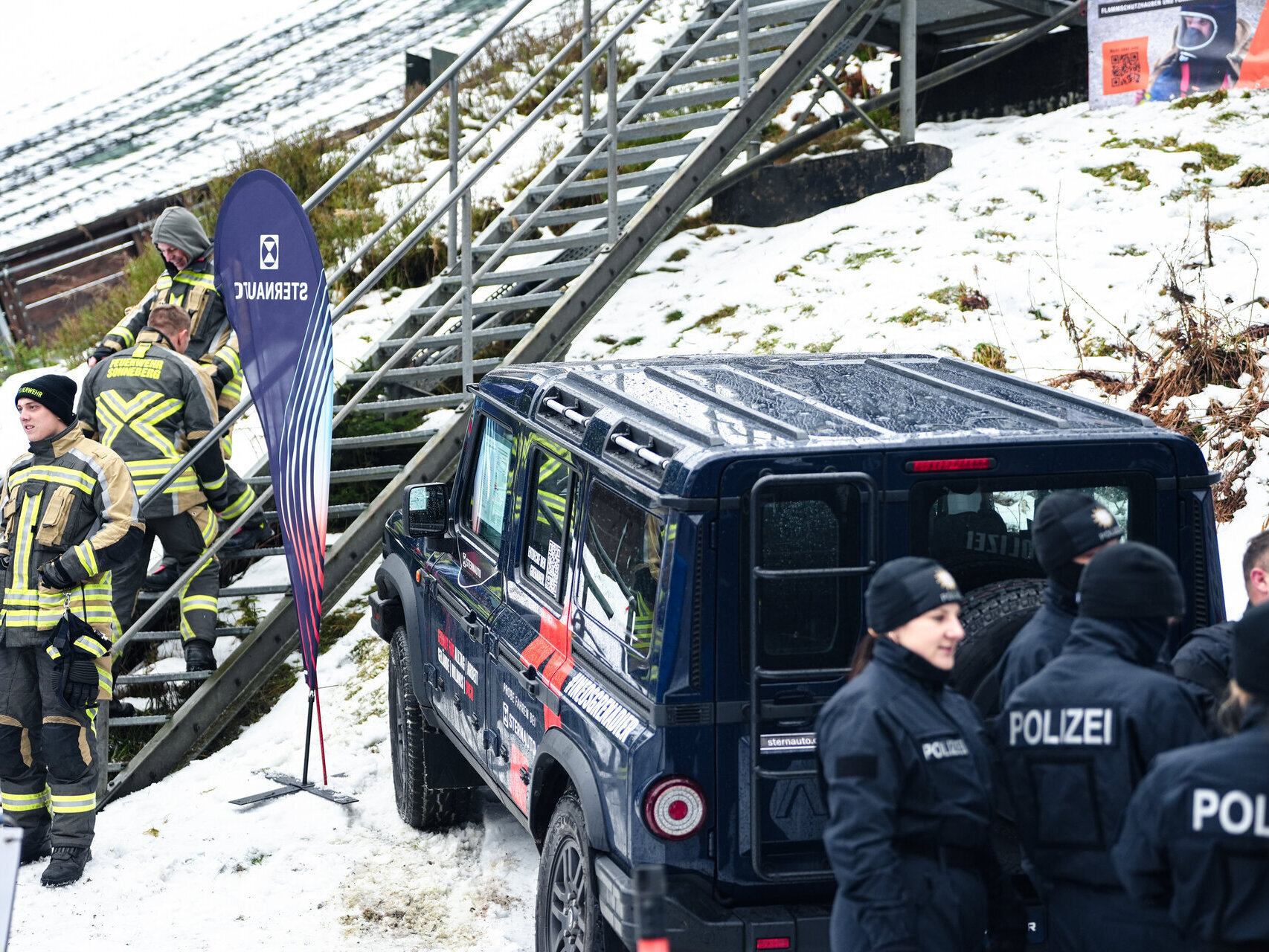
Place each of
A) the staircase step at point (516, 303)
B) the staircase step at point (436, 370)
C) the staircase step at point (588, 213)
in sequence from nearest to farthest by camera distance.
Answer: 1. the staircase step at point (436, 370)
2. the staircase step at point (516, 303)
3. the staircase step at point (588, 213)

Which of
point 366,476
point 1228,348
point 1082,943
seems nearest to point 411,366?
point 366,476

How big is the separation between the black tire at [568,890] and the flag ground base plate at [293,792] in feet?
8.30

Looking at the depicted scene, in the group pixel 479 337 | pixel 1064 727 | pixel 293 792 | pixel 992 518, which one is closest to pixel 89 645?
pixel 293 792

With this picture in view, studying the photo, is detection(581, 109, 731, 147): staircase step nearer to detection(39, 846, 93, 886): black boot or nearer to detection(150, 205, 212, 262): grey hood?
detection(150, 205, 212, 262): grey hood

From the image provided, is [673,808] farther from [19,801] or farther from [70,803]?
[19,801]

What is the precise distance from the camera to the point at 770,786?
3.70 m

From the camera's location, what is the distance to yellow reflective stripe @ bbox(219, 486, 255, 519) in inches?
330

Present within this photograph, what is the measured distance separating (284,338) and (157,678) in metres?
2.17

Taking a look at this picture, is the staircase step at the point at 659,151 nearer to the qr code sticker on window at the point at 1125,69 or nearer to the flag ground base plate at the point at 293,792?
the qr code sticker on window at the point at 1125,69

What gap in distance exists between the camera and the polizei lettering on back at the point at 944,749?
3.10 metres

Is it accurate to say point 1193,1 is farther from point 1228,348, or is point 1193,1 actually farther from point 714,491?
point 714,491

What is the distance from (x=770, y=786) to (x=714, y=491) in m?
0.81

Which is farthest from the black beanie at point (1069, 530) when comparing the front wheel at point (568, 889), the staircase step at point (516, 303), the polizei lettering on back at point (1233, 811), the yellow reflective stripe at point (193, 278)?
the yellow reflective stripe at point (193, 278)

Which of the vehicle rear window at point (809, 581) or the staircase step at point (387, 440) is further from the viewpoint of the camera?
the staircase step at point (387, 440)
